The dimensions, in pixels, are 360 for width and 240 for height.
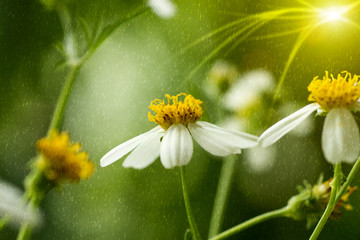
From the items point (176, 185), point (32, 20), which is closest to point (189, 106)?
point (176, 185)

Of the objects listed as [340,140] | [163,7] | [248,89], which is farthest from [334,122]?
[163,7]

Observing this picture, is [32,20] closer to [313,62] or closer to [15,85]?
[15,85]

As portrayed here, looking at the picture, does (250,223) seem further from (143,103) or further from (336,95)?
(143,103)

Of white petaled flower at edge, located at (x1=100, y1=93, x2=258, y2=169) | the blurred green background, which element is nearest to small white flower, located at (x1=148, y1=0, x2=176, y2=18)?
the blurred green background

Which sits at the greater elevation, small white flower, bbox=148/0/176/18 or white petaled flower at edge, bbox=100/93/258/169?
small white flower, bbox=148/0/176/18

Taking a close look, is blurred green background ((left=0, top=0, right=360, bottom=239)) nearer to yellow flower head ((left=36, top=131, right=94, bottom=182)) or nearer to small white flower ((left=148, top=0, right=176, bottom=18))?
small white flower ((left=148, top=0, right=176, bottom=18))

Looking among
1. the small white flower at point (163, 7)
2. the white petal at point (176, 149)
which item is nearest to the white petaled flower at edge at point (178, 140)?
the white petal at point (176, 149)

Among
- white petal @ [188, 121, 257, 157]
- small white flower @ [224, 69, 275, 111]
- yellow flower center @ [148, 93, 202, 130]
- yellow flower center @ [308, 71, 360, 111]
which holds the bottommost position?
white petal @ [188, 121, 257, 157]
